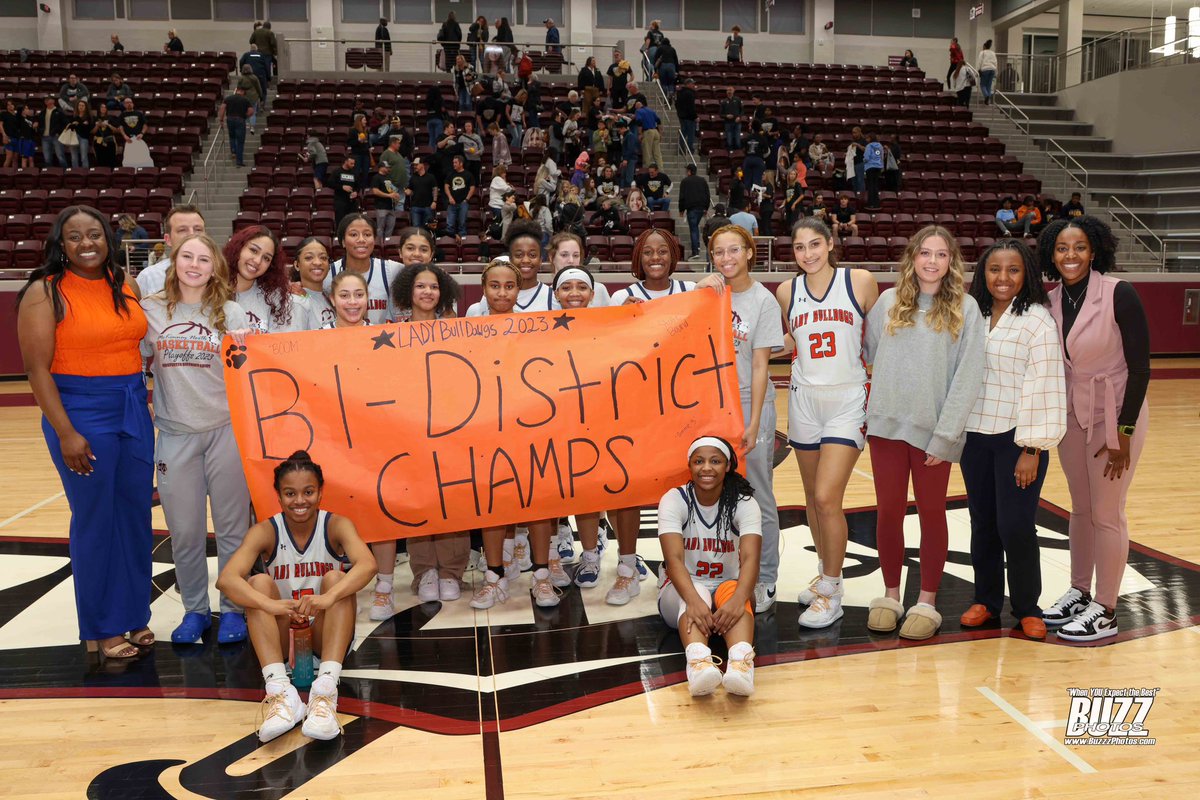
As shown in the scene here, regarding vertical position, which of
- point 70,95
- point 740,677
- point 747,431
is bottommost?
point 740,677

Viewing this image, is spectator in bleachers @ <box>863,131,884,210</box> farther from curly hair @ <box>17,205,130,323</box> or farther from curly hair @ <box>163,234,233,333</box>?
curly hair @ <box>17,205,130,323</box>

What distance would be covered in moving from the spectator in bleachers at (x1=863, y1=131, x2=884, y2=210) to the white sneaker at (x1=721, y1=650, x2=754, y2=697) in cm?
1383

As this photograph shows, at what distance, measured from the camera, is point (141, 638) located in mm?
4055

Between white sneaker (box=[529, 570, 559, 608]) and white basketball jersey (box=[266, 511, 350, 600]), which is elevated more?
white basketball jersey (box=[266, 511, 350, 600])

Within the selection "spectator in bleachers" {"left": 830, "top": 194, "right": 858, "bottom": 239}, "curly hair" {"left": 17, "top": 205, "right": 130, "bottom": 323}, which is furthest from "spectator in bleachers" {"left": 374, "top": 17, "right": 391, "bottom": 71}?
"curly hair" {"left": 17, "top": 205, "right": 130, "bottom": 323}

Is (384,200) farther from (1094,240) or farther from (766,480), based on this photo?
(1094,240)

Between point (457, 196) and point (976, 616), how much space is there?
11.0 metres

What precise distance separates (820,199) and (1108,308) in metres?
11.9

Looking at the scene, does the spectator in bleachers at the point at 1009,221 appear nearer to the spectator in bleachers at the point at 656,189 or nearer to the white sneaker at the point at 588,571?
the spectator in bleachers at the point at 656,189

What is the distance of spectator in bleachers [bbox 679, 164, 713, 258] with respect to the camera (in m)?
14.2

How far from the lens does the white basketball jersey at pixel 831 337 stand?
163 inches

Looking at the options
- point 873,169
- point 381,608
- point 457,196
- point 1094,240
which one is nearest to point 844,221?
point 873,169

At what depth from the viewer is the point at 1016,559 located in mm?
4043

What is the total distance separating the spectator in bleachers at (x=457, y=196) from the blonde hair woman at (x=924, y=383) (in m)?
10.4
